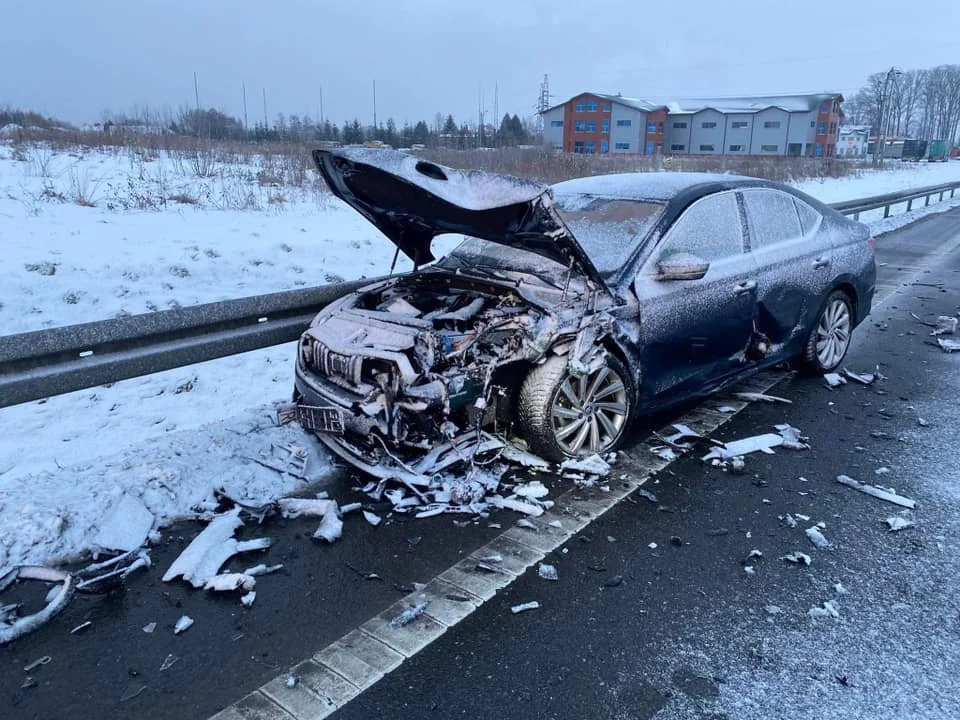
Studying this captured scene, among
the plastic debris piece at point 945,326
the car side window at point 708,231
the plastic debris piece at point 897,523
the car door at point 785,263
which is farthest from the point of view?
the plastic debris piece at point 945,326

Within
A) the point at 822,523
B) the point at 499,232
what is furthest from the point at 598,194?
the point at 822,523

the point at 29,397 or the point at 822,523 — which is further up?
the point at 29,397

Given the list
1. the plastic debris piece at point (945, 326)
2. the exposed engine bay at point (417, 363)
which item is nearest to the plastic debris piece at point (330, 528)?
the exposed engine bay at point (417, 363)

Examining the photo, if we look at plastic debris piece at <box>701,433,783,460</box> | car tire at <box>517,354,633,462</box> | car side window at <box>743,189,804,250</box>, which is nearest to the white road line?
car tire at <box>517,354,633,462</box>

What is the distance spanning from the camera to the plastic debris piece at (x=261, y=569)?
3.32m

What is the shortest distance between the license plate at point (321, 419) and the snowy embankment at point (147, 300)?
0.36 meters

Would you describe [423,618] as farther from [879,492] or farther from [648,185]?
[648,185]

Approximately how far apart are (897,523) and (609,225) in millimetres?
2548

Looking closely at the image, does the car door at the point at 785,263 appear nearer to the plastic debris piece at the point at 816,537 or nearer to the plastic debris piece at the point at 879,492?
the plastic debris piece at the point at 879,492

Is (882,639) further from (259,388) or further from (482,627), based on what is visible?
(259,388)

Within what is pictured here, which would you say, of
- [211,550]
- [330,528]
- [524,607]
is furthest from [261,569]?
[524,607]

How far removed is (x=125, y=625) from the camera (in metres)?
2.96

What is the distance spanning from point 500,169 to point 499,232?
1752 centimetres

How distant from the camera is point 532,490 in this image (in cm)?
412
